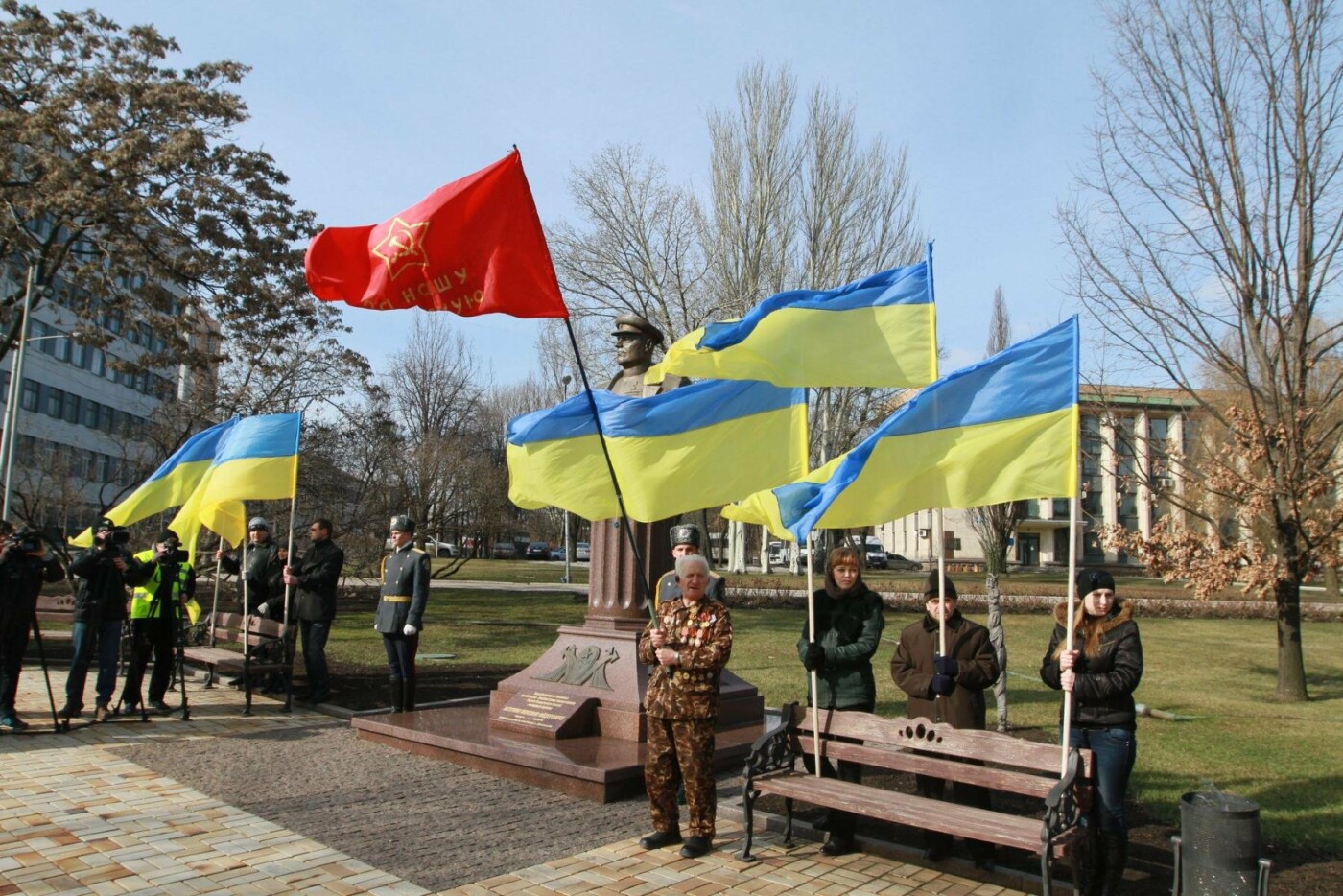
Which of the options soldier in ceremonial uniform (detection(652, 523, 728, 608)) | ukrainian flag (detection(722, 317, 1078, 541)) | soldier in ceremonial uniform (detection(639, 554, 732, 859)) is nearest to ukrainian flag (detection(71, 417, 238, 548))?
soldier in ceremonial uniform (detection(652, 523, 728, 608))

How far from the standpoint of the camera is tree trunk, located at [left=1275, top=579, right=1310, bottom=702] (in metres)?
13.7

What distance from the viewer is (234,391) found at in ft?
76.8

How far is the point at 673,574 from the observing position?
8.48m

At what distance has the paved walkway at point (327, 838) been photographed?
5078 mm

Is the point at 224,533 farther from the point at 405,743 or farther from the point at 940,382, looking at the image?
the point at 940,382

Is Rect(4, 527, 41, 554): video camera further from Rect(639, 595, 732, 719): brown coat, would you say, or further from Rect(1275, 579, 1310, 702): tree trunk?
Rect(1275, 579, 1310, 702): tree trunk

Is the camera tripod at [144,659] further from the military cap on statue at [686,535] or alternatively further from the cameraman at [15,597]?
the military cap on statue at [686,535]

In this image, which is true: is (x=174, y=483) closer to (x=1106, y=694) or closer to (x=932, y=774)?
(x=932, y=774)

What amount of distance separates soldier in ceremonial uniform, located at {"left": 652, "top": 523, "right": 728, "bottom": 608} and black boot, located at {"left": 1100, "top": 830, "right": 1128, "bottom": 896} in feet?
9.91

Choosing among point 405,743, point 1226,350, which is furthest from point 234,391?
point 1226,350

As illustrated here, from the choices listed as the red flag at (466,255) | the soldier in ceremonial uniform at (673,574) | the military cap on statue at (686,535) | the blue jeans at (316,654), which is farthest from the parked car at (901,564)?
the red flag at (466,255)

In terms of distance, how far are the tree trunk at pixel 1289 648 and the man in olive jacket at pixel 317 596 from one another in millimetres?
12604

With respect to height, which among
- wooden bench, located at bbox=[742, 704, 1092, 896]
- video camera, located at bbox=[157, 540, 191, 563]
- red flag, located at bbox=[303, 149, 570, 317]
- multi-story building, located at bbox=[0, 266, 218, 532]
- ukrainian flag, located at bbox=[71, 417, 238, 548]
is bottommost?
wooden bench, located at bbox=[742, 704, 1092, 896]

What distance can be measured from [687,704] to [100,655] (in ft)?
22.8
